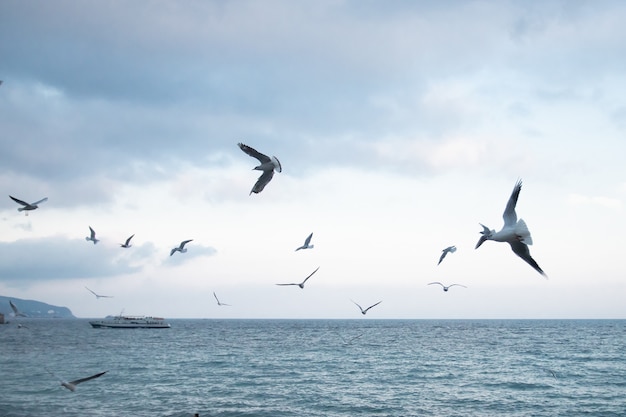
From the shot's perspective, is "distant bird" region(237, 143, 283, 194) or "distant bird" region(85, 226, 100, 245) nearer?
"distant bird" region(237, 143, 283, 194)

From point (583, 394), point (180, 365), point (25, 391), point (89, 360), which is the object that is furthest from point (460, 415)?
point (89, 360)

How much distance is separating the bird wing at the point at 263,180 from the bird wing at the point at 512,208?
5463 mm

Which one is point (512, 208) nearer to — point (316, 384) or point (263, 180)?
point (263, 180)

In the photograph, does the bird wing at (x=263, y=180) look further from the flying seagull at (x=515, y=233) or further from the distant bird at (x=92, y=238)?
the distant bird at (x=92, y=238)

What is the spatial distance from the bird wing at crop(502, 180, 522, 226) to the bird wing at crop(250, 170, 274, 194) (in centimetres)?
546

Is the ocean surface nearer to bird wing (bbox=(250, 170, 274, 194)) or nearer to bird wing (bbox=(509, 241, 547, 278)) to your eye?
bird wing (bbox=(509, 241, 547, 278))

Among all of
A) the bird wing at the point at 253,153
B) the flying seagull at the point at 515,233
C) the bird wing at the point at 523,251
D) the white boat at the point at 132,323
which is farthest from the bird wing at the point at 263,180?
the white boat at the point at 132,323

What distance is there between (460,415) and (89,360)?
35.4 m

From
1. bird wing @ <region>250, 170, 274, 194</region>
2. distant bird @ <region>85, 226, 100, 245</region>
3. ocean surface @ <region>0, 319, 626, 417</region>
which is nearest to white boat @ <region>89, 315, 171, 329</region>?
ocean surface @ <region>0, 319, 626, 417</region>

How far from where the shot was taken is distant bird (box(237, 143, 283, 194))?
539 inches

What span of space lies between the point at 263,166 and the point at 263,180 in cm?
40

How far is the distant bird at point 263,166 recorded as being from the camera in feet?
45.0

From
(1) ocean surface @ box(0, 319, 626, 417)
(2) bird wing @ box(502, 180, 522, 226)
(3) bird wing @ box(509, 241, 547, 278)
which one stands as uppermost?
(2) bird wing @ box(502, 180, 522, 226)

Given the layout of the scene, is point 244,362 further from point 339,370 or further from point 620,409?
point 620,409
